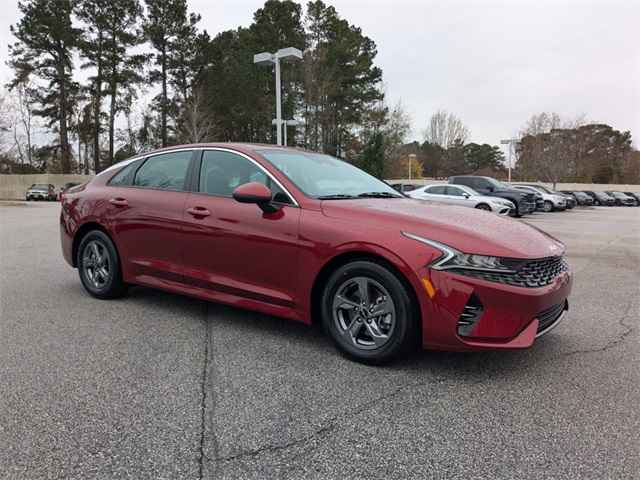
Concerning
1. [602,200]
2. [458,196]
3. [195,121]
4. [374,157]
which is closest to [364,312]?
[458,196]

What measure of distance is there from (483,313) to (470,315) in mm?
79

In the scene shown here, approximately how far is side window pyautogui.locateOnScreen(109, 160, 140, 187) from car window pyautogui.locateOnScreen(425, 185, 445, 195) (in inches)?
630

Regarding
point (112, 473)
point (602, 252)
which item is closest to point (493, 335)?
point (112, 473)

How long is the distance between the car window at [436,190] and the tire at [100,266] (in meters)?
16.2

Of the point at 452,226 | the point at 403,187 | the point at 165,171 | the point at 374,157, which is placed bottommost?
the point at 452,226

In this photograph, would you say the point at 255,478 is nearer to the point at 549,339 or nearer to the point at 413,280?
the point at 413,280

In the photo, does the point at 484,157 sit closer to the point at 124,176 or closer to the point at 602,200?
the point at 602,200

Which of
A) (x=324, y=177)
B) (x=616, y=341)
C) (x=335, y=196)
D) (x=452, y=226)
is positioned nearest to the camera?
(x=452, y=226)

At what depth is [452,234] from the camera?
325cm

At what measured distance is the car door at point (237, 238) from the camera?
379 centimetres

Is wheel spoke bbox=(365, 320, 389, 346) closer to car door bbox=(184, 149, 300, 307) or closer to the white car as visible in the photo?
car door bbox=(184, 149, 300, 307)

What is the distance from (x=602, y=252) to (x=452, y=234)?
807 centimetres

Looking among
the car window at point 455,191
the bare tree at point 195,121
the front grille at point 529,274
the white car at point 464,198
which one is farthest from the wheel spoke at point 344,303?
the bare tree at point 195,121

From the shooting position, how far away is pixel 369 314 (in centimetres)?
345
